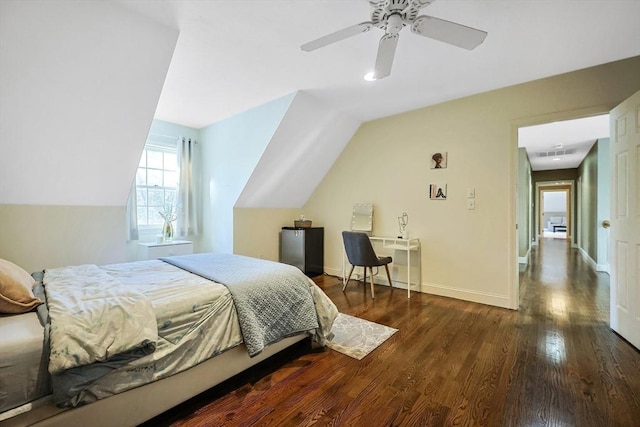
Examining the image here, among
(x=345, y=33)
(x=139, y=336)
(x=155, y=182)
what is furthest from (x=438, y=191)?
(x=155, y=182)

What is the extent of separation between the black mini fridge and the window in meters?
1.89

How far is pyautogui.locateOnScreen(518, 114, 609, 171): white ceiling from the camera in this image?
4.24m

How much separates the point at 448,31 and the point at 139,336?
2347 mm

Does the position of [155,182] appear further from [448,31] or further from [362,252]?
[448,31]

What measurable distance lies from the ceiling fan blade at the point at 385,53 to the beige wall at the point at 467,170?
1777mm

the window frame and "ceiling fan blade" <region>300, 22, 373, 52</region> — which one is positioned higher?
"ceiling fan blade" <region>300, 22, 373, 52</region>

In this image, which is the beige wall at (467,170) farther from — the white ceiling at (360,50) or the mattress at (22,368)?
the mattress at (22,368)

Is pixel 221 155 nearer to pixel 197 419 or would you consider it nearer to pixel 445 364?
pixel 197 419

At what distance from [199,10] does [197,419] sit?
2.53 m

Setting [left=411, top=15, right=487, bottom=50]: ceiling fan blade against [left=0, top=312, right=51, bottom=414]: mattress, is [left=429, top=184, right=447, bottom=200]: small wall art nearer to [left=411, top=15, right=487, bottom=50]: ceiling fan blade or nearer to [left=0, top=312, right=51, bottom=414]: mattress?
[left=411, top=15, right=487, bottom=50]: ceiling fan blade

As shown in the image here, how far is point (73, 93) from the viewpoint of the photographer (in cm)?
233

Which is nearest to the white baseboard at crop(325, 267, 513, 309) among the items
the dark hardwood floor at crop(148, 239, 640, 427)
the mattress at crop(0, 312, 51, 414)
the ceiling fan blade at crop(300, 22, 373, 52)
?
the dark hardwood floor at crop(148, 239, 640, 427)

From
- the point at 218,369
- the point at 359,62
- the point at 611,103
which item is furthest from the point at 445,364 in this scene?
the point at 611,103

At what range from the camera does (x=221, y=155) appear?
14.1ft
